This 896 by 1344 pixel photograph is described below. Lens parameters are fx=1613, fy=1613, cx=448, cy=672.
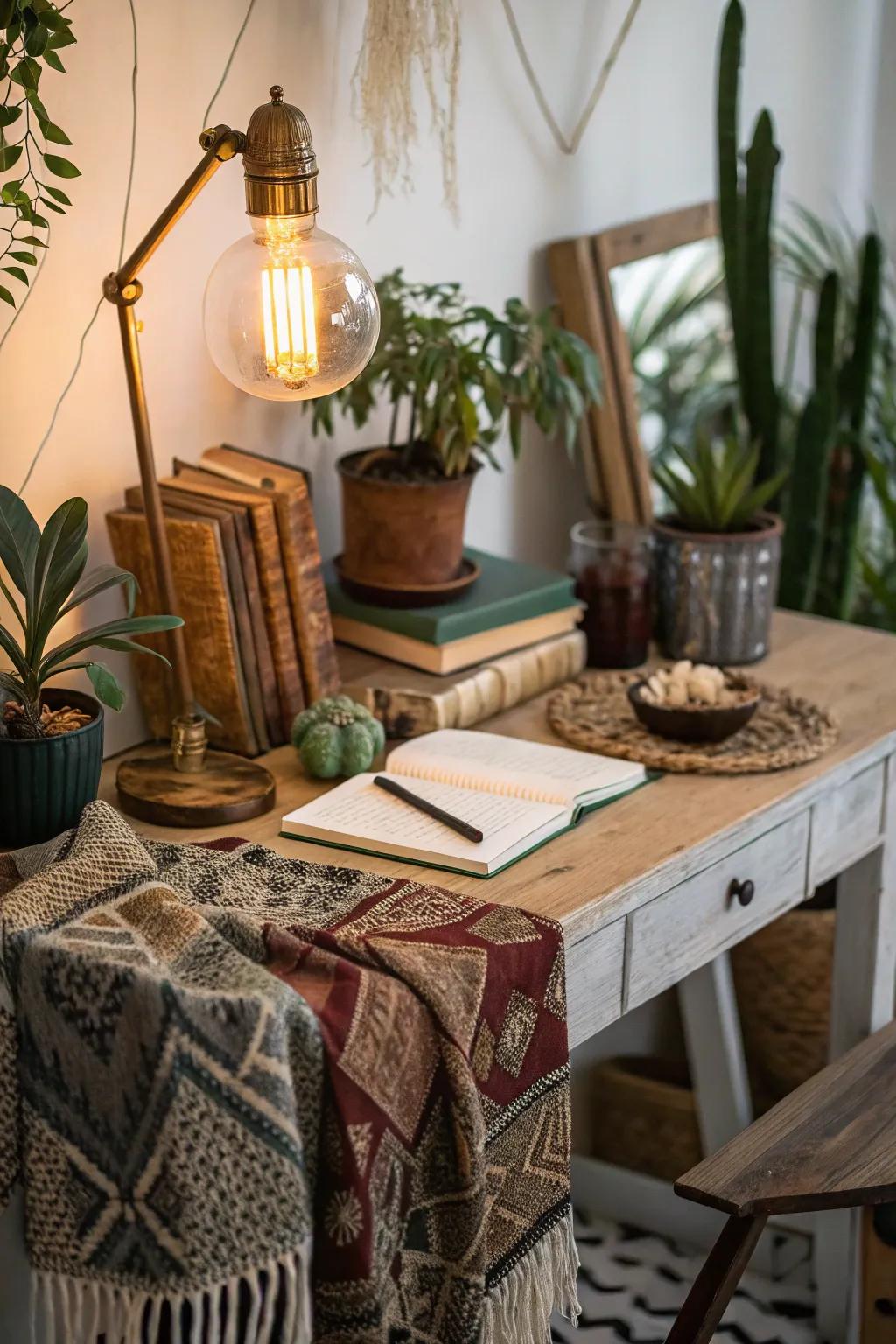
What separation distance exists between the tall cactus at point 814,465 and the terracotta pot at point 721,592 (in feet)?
1.28

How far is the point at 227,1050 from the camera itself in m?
1.17

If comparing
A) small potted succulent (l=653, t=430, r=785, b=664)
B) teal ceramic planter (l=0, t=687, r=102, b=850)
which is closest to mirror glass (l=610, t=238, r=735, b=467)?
small potted succulent (l=653, t=430, r=785, b=664)

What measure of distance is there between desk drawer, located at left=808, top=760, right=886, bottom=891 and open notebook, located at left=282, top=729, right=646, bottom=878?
9.9 inches

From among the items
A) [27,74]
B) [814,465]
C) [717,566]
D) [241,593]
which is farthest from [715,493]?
[27,74]

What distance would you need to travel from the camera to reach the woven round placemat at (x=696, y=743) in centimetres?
181

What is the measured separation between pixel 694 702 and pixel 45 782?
30.2 inches

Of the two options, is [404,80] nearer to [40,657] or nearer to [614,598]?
[614,598]

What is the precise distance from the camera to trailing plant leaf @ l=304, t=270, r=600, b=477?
6.08 ft

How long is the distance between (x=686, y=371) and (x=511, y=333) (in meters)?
0.86

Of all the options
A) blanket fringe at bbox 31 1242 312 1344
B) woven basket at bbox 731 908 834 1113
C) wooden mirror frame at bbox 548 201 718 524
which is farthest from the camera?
woven basket at bbox 731 908 834 1113

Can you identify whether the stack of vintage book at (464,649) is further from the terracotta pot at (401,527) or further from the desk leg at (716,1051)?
the desk leg at (716,1051)

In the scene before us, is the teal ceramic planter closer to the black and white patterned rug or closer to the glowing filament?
the glowing filament

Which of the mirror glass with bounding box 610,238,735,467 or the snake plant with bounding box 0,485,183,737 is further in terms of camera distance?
the mirror glass with bounding box 610,238,735,467

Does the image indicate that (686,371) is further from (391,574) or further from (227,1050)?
(227,1050)
